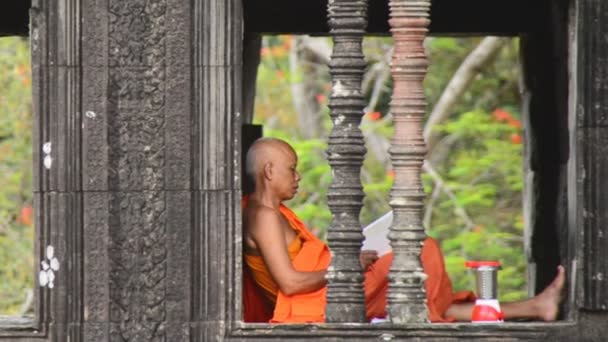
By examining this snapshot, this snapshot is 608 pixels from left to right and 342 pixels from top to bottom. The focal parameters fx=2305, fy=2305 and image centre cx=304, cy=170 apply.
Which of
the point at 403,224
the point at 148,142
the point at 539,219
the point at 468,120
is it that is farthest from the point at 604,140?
the point at 468,120

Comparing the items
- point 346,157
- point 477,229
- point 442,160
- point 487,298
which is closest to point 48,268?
point 346,157

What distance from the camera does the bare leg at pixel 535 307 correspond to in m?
13.2

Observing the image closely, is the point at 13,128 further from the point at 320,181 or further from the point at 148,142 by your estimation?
the point at 148,142

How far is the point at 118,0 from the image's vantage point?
1294 cm

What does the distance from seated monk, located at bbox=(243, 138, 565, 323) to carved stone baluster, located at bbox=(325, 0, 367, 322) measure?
1.62 feet

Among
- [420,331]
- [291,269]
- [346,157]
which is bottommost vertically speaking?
[420,331]

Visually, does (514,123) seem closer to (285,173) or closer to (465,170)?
(465,170)

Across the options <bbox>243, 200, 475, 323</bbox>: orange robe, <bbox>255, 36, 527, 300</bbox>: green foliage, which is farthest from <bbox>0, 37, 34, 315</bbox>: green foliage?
<bbox>243, 200, 475, 323</bbox>: orange robe

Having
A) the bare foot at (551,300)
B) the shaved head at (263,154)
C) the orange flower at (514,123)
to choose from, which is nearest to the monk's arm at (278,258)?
the shaved head at (263,154)

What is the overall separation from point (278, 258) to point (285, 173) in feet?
2.60

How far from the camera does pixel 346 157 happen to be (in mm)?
12961

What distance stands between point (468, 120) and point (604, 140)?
11467 mm

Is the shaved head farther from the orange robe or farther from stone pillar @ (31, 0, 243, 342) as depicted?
stone pillar @ (31, 0, 243, 342)

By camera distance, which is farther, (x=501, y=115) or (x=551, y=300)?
(x=501, y=115)
